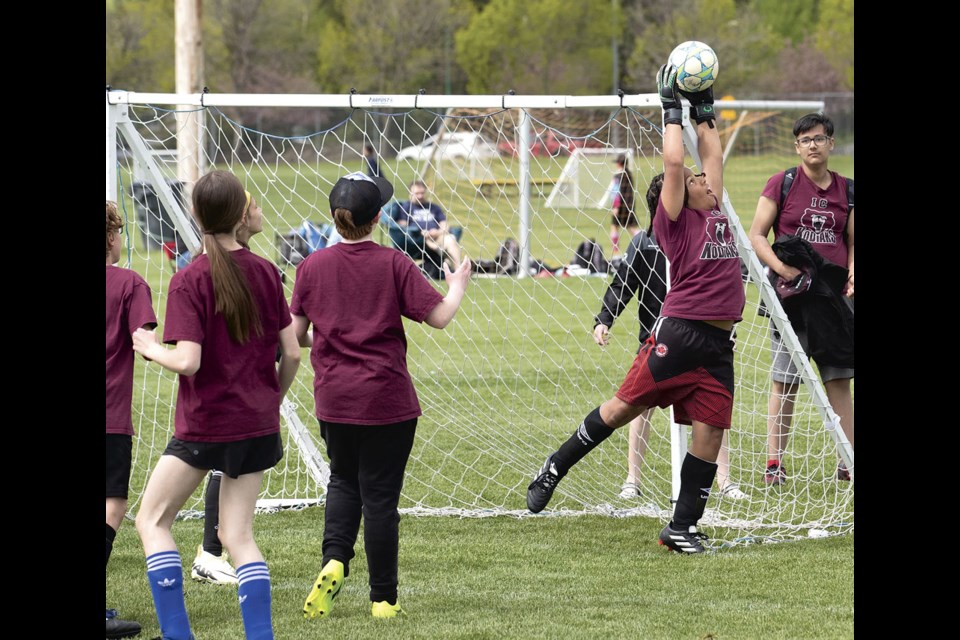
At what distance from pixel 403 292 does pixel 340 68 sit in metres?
39.7

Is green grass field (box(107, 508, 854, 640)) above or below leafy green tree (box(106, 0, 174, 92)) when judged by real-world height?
below

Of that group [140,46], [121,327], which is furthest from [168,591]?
[140,46]

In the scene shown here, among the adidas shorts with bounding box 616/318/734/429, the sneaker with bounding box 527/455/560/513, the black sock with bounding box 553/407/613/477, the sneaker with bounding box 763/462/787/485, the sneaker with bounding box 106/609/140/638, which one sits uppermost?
the adidas shorts with bounding box 616/318/734/429

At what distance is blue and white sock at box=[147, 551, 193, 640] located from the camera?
3.89 metres

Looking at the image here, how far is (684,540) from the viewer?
17.6 feet

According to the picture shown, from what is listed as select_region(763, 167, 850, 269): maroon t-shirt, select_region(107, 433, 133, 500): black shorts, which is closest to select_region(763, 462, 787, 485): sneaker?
select_region(763, 167, 850, 269): maroon t-shirt

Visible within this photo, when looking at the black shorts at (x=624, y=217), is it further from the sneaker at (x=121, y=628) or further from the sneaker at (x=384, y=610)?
the sneaker at (x=121, y=628)

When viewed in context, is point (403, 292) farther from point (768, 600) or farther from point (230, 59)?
point (230, 59)

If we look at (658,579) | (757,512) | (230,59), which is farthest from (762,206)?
(230,59)

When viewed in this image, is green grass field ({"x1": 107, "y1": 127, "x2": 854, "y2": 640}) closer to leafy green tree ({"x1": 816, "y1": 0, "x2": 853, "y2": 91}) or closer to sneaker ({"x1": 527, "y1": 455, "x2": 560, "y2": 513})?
sneaker ({"x1": 527, "y1": 455, "x2": 560, "y2": 513})

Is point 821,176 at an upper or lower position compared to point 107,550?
upper

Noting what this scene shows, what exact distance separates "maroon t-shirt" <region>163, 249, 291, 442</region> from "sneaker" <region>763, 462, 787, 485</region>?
3.65 meters

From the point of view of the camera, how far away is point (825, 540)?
18.5 ft

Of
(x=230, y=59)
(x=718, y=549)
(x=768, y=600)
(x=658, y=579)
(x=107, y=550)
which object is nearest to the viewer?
(x=107, y=550)
